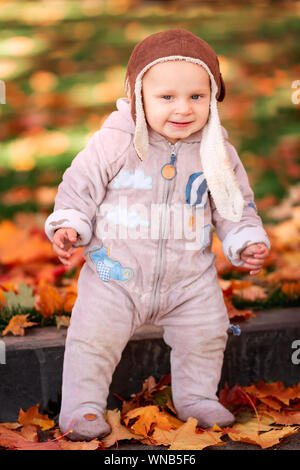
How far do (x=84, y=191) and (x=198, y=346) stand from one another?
674 millimetres

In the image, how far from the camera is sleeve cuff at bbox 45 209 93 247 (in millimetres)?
2462

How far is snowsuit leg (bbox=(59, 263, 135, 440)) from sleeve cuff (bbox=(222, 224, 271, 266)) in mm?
398

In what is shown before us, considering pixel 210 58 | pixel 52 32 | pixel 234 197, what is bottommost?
pixel 234 197

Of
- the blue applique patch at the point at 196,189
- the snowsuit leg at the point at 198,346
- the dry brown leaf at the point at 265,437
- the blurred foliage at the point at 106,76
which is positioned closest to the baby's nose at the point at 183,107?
the blue applique patch at the point at 196,189

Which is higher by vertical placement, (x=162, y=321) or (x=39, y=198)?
(x=39, y=198)

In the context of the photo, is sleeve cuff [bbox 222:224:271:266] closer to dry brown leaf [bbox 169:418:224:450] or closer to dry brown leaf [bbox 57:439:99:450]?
dry brown leaf [bbox 169:418:224:450]

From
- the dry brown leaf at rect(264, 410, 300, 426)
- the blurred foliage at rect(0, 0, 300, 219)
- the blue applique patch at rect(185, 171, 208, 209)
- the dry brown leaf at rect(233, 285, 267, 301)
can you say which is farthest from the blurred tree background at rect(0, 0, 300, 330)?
the blue applique patch at rect(185, 171, 208, 209)

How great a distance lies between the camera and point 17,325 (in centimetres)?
280

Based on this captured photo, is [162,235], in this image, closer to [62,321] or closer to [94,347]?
[94,347]

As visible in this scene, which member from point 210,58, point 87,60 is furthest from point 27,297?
point 87,60

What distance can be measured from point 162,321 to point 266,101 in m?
4.23

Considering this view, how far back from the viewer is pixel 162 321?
2.65 meters

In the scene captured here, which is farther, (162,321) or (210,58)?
(162,321)

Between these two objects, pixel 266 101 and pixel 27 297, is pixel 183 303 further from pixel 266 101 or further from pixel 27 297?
pixel 266 101
